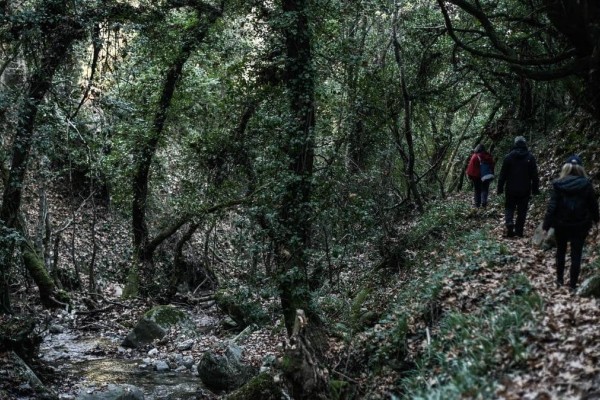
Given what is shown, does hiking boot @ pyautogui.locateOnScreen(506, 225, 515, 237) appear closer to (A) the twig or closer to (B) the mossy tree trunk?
(B) the mossy tree trunk

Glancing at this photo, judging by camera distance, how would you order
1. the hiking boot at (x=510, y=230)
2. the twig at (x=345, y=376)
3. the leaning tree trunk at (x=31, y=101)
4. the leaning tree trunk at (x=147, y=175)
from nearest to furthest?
the twig at (x=345, y=376) < the hiking boot at (x=510, y=230) < the leaning tree trunk at (x=31, y=101) < the leaning tree trunk at (x=147, y=175)

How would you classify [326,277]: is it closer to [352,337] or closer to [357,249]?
[357,249]

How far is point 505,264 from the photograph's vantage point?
979 centimetres

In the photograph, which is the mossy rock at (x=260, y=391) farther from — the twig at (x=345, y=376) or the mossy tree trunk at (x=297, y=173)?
the mossy tree trunk at (x=297, y=173)

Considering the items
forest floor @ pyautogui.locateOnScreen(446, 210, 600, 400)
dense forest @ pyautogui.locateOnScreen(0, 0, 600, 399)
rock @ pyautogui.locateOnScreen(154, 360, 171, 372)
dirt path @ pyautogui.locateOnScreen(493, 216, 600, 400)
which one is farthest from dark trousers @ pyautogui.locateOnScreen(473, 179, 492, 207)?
rock @ pyautogui.locateOnScreen(154, 360, 171, 372)

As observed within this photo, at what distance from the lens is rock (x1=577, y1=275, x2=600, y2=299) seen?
7332mm

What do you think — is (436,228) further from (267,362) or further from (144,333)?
(144,333)

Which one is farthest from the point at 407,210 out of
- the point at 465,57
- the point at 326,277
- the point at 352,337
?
the point at 352,337

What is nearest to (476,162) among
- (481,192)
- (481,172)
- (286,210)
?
(481,172)

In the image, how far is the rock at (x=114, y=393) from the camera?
9.86 meters

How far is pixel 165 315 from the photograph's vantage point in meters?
15.1

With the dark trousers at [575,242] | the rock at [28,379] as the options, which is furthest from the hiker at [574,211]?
the rock at [28,379]

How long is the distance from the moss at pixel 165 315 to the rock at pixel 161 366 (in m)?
2.08

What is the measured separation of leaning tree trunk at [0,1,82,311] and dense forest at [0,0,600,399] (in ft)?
0.19
